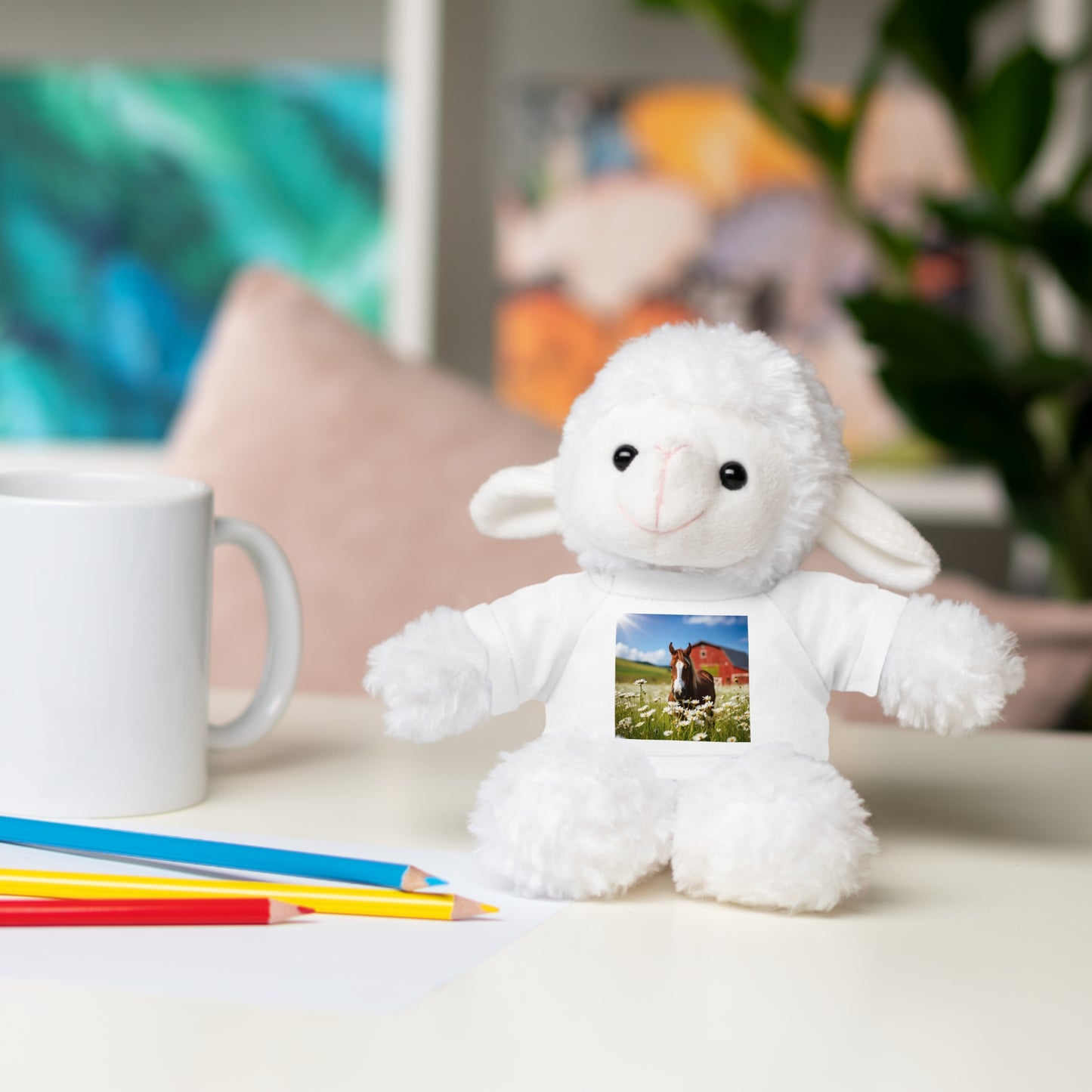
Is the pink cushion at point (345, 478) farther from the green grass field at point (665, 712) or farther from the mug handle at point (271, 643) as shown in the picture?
the green grass field at point (665, 712)

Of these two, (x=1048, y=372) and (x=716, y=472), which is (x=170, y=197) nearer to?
(x=1048, y=372)

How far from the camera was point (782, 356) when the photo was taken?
18.9 inches

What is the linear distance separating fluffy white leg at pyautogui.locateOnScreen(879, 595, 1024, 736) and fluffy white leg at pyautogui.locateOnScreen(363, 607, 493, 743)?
0.45 feet

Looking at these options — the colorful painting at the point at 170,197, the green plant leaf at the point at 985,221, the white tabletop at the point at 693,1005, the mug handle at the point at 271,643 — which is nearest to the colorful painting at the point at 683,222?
the colorful painting at the point at 170,197

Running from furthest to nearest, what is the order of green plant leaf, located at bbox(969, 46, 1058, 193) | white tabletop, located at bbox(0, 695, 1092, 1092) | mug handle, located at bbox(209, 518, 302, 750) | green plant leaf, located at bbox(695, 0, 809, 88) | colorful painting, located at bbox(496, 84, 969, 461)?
colorful painting, located at bbox(496, 84, 969, 461), green plant leaf, located at bbox(695, 0, 809, 88), green plant leaf, located at bbox(969, 46, 1058, 193), mug handle, located at bbox(209, 518, 302, 750), white tabletop, located at bbox(0, 695, 1092, 1092)

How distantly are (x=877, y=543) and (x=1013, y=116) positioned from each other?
105 cm

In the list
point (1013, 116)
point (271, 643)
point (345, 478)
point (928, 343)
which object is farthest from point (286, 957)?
point (1013, 116)

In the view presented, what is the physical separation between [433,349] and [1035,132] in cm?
73

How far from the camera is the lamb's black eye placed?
46 cm

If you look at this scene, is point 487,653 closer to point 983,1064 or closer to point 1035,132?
point 983,1064

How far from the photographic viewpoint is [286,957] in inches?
15.3

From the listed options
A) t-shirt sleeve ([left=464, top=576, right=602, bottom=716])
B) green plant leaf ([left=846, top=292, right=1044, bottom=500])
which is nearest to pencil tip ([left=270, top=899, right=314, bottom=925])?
t-shirt sleeve ([left=464, top=576, right=602, bottom=716])

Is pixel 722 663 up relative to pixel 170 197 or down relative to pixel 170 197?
down

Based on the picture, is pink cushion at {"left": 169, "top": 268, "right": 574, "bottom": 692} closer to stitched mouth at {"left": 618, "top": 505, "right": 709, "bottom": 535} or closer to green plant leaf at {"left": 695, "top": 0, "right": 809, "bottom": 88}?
stitched mouth at {"left": 618, "top": 505, "right": 709, "bottom": 535}
